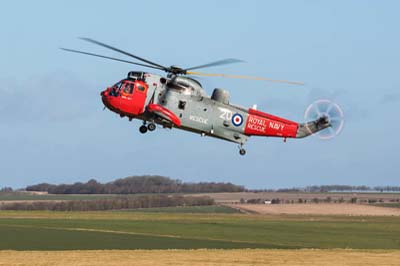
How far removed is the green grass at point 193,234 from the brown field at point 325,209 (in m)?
23.8

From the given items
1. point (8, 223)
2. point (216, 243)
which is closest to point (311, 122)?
point (216, 243)

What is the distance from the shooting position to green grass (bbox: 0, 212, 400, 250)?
79.4 m

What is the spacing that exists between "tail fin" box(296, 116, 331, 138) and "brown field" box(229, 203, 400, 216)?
90.0m

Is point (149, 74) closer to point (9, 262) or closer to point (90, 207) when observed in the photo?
point (9, 262)

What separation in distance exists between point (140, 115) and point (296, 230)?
51357mm

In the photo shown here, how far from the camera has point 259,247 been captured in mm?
77625

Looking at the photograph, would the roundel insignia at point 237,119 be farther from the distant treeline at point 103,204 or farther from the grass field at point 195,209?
the distant treeline at point 103,204

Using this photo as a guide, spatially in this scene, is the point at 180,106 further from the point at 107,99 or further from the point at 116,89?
the point at 107,99

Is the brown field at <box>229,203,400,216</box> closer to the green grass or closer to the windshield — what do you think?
the green grass

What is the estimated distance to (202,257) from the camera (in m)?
63.8

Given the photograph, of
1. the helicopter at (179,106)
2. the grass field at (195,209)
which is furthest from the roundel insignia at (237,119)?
the grass field at (195,209)

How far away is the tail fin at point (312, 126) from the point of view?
185 ft

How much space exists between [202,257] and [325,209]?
309ft

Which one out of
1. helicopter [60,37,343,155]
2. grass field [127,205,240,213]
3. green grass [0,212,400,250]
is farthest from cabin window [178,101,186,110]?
grass field [127,205,240,213]
